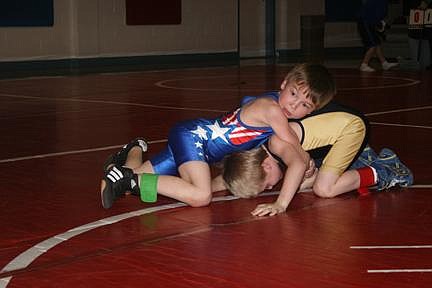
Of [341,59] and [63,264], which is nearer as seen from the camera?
[63,264]

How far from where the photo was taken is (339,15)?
20188mm

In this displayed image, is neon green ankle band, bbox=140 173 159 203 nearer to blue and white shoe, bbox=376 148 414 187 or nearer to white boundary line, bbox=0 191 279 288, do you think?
white boundary line, bbox=0 191 279 288

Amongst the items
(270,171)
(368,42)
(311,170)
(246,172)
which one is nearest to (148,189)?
(246,172)

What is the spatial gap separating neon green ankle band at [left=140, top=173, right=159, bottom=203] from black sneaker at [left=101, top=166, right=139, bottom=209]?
0.03 metres

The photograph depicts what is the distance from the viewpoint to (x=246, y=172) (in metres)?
4.03

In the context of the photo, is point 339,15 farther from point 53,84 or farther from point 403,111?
point 403,111

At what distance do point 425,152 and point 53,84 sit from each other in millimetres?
7135

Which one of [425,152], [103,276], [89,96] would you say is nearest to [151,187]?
[103,276]

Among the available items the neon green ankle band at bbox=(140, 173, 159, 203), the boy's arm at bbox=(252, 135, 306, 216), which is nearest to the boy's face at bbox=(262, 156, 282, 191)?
the boy's arm at bbox=(252, 135, 306, 216)

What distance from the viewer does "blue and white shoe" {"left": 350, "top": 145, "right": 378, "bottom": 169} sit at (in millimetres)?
4519


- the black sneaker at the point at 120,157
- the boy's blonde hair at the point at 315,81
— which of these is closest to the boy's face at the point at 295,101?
the boy's blonde hair at the point at 315,81

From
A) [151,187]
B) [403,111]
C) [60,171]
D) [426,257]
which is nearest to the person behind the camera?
[426,257]

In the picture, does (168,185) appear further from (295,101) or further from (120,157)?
(295,101)

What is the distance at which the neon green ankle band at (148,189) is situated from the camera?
4.04 m
